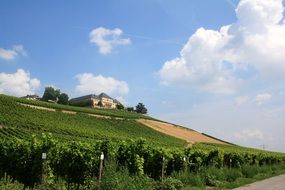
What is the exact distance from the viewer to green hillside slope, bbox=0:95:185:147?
6528 centimetres

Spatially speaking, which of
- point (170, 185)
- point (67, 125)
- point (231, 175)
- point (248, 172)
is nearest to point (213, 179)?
point (231, 175)

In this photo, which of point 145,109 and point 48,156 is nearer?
point 48,156

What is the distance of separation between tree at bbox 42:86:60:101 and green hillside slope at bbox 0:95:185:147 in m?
62.5

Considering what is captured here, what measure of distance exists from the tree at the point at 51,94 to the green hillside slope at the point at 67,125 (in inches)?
2460

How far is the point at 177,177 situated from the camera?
72.4 ft

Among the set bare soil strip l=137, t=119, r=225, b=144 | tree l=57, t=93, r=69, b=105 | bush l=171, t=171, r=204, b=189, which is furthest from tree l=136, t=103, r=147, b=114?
bush l=171, t=171, r=204, b=189

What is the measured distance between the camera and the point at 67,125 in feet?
254

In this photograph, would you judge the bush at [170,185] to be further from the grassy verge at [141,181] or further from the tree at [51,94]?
the tree at [51,94]

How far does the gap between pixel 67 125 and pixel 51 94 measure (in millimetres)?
90283

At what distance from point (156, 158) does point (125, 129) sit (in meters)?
69.7

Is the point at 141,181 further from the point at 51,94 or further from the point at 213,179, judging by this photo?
the point at 51,94

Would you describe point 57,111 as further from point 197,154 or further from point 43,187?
point 43,187

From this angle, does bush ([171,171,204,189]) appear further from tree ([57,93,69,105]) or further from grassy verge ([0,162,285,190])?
tree ([57,93,69,105])

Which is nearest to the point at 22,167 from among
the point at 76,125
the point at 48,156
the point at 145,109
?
the point at 48,156
